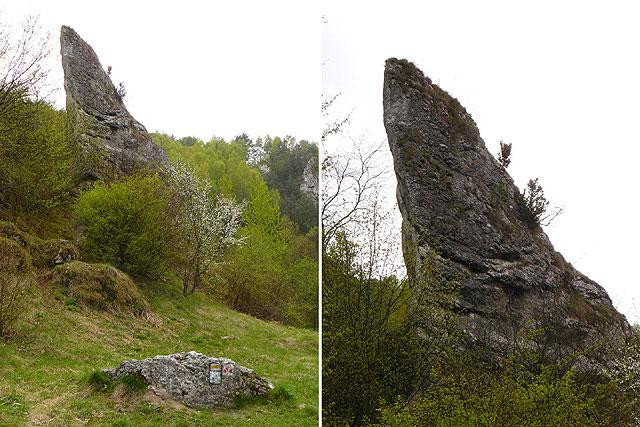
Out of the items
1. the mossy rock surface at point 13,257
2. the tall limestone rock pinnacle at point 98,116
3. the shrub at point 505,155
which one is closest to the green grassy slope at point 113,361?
the mossy rock surface at point 13,257

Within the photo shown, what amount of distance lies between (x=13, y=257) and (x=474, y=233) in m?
3.69

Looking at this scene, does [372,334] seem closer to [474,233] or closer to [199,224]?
[474,233]

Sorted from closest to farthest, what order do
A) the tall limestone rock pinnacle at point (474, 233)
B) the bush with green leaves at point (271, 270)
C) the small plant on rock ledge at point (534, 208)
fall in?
the tall limestone rock pinnacle at point (474, 233)
the small plant on rock ledge at point (534, 208)
the bush with green leaves at point (271, 270)

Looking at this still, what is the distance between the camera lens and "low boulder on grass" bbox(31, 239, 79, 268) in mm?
3938

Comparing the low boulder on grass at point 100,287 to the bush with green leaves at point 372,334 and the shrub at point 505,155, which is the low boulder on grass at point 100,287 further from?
the shrub at point 505,155

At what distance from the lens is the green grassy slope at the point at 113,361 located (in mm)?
3264

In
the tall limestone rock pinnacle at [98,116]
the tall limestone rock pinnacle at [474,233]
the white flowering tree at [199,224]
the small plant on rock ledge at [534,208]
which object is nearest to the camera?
the tall limestone rock pinnacle at [474,233]

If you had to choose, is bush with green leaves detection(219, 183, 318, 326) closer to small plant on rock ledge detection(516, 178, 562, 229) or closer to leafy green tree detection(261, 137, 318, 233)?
leafy green tree detection(261, 137, 318, 233)

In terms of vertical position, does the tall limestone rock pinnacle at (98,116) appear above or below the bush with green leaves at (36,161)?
above

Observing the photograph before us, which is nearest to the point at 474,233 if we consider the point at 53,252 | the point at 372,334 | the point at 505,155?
the point at 505,155

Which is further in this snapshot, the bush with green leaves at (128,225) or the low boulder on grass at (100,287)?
the bush with green leaves at (128,225)

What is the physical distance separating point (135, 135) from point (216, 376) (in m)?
3.15

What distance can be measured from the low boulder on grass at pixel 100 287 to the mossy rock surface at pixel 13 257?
0.71ft

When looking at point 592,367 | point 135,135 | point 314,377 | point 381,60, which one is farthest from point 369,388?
point 135,135
